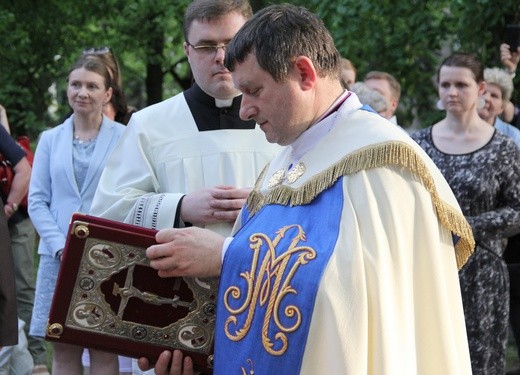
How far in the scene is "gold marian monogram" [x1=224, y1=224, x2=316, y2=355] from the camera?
3.37m

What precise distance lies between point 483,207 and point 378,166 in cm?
312

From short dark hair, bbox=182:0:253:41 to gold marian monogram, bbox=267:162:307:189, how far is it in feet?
2.94

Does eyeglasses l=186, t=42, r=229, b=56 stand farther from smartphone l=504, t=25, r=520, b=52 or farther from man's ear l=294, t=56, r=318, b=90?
smartphone l=504, t=25, r=520, b=52

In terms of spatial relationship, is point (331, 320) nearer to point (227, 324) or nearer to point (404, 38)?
point (227, 324)

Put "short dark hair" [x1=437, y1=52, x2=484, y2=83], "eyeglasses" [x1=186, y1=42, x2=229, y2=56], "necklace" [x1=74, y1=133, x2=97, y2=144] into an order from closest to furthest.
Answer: "eyeglasses" [x1=186, y1=42, x2=229, y2=56] < "short dark hair" [x1=437, y1=52, x2=484, y2=83] < "necklace" [x1=74, y1=133, x2=97, y2=144]

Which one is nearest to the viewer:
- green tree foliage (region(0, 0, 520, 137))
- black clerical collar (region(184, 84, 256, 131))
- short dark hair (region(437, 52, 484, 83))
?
black clerical collar (region(184, 84, 256, 131))

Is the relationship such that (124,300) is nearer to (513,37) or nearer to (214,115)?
(214,115)

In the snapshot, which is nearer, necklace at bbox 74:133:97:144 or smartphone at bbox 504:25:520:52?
necklace at bbox 74:133:97:144

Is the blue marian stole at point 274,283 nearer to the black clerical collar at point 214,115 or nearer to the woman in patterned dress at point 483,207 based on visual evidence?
the black clerical collar at point 214,115

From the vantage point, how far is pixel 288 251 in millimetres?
3398

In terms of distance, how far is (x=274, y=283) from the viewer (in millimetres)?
3412

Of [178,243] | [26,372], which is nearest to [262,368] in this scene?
[178,243]

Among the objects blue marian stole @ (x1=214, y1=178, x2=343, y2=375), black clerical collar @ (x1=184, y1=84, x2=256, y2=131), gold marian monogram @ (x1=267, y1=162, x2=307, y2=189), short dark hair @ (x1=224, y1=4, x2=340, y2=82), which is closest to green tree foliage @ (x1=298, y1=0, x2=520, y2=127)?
black clerical collar @ (x1=184, y1=84, x2=256, y2=131)

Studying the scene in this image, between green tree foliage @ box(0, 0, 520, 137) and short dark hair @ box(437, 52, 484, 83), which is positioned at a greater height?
green tree foliage @ box(0, 0, 520, 137)
